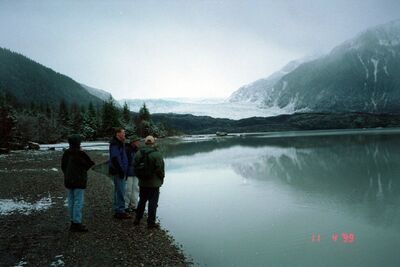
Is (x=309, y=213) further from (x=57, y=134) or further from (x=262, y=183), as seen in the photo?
(x=57, y=134)

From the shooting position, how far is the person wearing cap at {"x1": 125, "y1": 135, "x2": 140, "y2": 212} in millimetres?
10836

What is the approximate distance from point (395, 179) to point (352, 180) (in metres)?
2.28

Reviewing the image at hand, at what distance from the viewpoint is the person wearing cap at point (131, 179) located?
1084 cm

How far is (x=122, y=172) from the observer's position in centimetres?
1005

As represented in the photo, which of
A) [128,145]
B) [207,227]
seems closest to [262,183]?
[207,227]

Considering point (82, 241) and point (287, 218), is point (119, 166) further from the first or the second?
point (287, 218)

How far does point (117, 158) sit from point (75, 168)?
1.39m

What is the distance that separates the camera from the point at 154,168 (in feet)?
30.8

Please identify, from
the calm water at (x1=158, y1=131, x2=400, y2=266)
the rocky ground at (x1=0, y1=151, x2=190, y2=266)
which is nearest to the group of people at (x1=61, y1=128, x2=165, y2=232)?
the rocky ground at (x1=0, y1=151, x2=190, y2=266)

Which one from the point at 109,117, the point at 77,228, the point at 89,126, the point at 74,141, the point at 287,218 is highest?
the point at 109,117

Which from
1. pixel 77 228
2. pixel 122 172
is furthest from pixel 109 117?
pixel 77 228

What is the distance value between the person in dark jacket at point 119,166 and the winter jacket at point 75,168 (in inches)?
41.9

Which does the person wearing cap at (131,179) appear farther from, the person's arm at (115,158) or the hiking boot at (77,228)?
the hiking boot at (77,228)

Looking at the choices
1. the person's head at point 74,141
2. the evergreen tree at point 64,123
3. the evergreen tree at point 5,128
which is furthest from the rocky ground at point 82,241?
the evergreen tree at point 64,123
